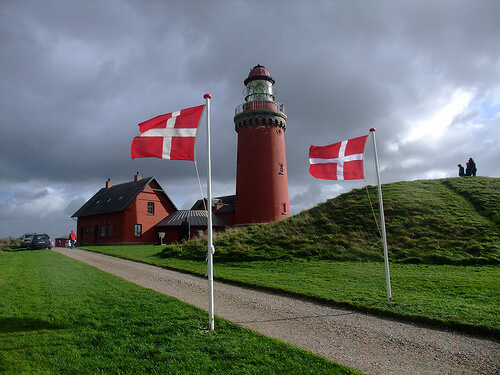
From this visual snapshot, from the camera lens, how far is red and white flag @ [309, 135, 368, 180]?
996 cm

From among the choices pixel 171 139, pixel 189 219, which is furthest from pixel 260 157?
pixel 171 139

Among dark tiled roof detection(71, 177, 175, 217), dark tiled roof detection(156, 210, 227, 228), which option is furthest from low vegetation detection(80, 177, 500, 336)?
dark tiled roof detection(71, 177, 175, 217)

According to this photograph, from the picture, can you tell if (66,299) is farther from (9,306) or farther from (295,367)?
(295,367)

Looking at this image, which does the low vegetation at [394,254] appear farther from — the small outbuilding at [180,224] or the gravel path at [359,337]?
the small outbuilding at [180,224]

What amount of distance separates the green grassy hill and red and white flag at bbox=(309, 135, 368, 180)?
595 cm

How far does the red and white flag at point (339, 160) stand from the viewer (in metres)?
9.96

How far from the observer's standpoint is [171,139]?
7.95 metres

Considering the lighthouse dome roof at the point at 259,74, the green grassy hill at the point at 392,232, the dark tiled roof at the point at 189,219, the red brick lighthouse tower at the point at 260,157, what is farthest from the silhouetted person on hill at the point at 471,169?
the dark tiled roof at the point at 189,219

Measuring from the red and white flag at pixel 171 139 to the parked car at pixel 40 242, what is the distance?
27616mm

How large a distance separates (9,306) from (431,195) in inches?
963

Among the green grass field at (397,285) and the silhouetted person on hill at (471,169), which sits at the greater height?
the silhouetted person on hill at (471,169)

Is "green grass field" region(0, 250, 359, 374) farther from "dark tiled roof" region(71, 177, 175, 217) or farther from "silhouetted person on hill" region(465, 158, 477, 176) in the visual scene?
"silhouetted person on hill" region(465, 158, 477, 176)

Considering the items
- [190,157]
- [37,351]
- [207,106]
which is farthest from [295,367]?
[207,106]

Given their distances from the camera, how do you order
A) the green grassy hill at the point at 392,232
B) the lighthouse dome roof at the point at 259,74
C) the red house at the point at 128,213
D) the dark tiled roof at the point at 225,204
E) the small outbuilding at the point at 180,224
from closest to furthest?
the green grassy hill at the point at 392,232, the lighthouse dome roof at the point at 259,74, the small outbuilding at the point at 180,224, the red house at the point at 128,213, the dark tiled roof at the point at 225,204
